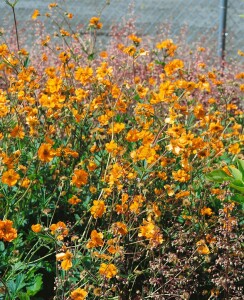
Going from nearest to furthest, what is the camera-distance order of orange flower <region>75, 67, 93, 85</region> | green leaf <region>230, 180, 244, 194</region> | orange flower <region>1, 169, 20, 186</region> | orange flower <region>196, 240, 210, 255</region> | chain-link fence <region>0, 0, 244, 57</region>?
green leaf <region>230, 180, 244, 194</region>, orange flower <region>1, 169, 20, 186</region>, orange flower <region>196, 240, 210, 255</region>, orange flower <region>75, 67, 93, 85</region>, chain-link fence <region>0, 0, 244, 57</region>

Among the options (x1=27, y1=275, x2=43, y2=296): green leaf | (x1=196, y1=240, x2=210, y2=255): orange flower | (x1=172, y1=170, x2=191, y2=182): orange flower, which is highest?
(x1=172, y1=170, x2=191, y2=182): orange flower

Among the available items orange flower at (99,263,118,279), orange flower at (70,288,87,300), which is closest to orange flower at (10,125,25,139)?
orange flower at (99,263,118,279)

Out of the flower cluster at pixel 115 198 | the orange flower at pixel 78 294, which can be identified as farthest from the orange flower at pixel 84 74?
the orange flower at pixel 78 294

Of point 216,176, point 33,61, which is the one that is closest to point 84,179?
point 216,176

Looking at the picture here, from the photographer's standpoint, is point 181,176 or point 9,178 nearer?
point 9,178

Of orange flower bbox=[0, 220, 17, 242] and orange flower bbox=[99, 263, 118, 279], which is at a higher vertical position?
orange flower bbox=[0, 220, 17, 242]

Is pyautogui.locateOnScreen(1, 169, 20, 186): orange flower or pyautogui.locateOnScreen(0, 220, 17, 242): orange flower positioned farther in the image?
pyautogui.locateOnScreen(1, 169, 20, 186): orange flower

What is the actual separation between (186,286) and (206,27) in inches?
287

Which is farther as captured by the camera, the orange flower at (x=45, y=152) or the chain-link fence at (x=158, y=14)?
the chain-link fence at (x=158, y=14)

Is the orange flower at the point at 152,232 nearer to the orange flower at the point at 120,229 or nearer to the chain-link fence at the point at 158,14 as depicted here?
the orange flower at the point at 120,229

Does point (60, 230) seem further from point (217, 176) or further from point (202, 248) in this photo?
point (202, 248)

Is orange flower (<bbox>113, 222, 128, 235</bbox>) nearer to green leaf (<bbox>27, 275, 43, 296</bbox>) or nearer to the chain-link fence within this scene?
green leaf (<bbox>27, 275, 43, 296</bbox>)

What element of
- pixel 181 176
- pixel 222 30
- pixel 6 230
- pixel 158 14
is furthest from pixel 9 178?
pixel 158 14

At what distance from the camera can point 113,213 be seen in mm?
2883
